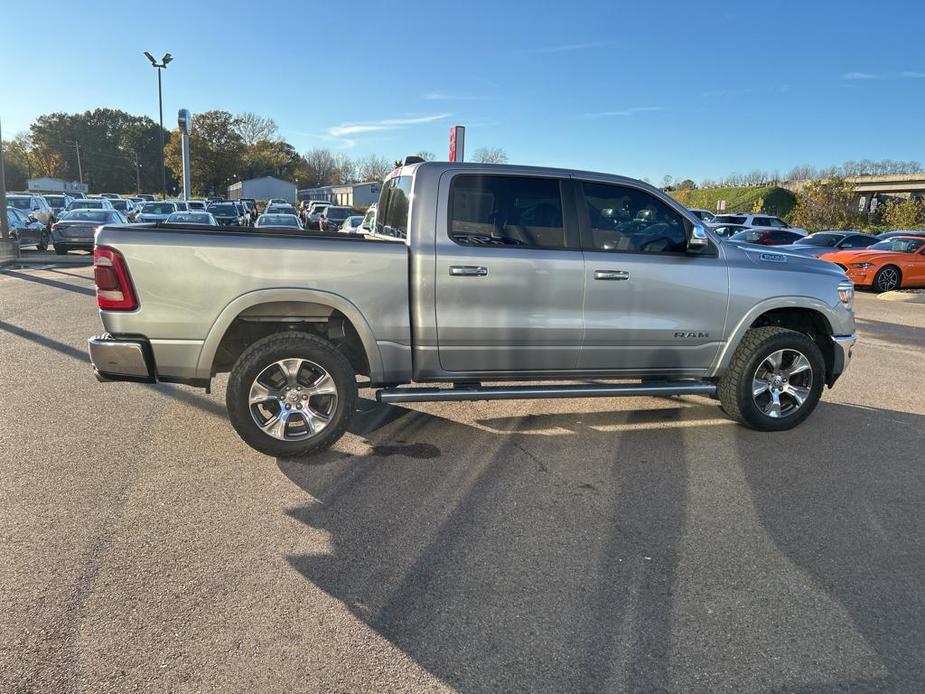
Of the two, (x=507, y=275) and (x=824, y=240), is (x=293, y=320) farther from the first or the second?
(x=824, y=240)

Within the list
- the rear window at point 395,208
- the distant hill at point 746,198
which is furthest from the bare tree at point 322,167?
the rear window at point 395,208

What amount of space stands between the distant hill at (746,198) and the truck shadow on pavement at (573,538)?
4991cm

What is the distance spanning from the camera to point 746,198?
5525 centimetres

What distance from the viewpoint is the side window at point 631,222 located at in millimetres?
4887

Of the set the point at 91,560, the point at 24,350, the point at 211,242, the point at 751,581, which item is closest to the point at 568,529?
the point at 751,581

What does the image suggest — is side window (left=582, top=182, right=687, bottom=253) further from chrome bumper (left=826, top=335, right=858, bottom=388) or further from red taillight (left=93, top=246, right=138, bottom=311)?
red taillight (left=93, top=246, right=138, bottom=311)

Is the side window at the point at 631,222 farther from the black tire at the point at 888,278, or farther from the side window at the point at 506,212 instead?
the black tire at the point at 888,278

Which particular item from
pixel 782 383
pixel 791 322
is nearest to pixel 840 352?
pixel 791 322

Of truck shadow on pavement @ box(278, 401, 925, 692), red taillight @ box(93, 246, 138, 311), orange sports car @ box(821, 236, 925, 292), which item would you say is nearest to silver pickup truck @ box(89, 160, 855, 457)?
red taillight @ box(93, 246, 138, 311)

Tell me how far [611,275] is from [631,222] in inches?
21.2

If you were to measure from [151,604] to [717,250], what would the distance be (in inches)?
180

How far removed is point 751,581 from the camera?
316cm

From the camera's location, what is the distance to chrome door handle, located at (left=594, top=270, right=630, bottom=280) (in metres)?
4.75

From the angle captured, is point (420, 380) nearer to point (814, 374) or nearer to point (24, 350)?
point (814, 374)
